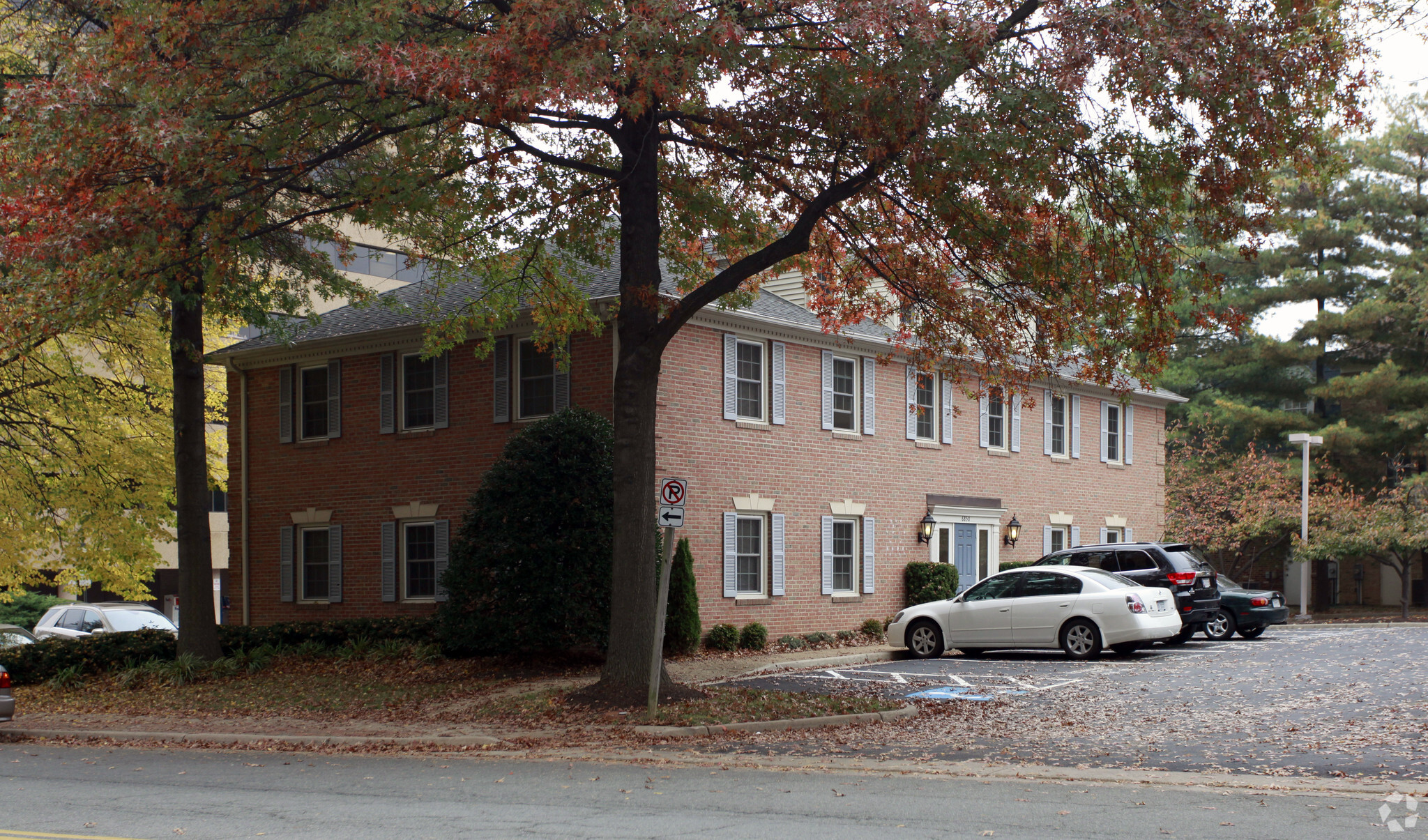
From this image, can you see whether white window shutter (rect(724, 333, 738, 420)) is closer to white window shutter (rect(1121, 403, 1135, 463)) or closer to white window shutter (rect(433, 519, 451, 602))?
white window shutter (rect(433, 519, 451, 602))

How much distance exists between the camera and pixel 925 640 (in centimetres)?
2244

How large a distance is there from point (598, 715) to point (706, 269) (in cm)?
733

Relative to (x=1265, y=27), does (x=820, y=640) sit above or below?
below

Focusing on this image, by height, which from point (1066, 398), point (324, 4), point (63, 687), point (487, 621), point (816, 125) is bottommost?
point (63, 687)

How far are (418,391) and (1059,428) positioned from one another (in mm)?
15628

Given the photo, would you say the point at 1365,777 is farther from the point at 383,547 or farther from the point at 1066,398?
the point at 1066,398

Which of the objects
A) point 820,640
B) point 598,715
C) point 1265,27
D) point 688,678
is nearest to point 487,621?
point 688,678

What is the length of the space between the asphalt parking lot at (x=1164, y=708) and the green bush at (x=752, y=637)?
260cm

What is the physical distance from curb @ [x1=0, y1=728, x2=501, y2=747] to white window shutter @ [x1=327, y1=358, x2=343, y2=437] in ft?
35.5

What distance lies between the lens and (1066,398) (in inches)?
1251

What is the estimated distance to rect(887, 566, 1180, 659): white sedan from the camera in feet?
67.3

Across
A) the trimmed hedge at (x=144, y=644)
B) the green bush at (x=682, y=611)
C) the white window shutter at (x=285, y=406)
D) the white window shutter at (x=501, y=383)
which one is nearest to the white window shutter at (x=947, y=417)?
the green bush at (x=682, y=611)

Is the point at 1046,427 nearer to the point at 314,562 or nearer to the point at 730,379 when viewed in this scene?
the point at 730,379

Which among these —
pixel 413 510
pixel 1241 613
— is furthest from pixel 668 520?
pixel 1241 613
